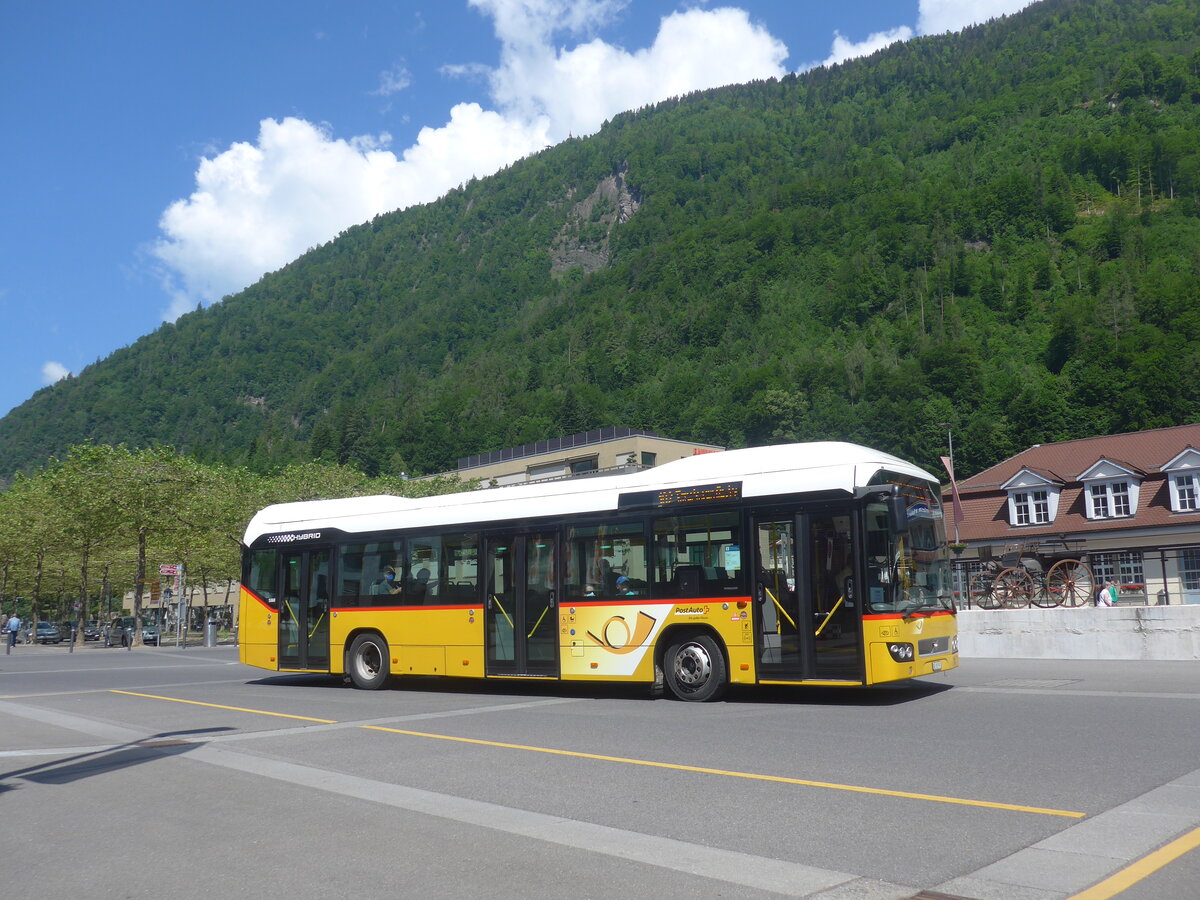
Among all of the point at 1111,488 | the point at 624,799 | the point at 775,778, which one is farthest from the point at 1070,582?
the point at 1111,488

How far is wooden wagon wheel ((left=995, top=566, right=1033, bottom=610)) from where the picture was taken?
914 inches

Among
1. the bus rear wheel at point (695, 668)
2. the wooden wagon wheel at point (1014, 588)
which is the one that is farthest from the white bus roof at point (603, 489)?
the wooden wagon wheel at point (1014, 588)

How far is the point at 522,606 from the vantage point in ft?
49.4

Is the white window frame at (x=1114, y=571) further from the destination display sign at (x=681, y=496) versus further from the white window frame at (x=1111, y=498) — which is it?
the destination display sign at (x=681, y=496)

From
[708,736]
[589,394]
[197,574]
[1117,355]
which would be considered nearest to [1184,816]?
[708,736]

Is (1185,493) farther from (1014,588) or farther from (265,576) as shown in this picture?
(265,576)

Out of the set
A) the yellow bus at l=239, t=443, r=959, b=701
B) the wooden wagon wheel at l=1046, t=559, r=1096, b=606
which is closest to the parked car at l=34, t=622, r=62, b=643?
the yellow bus at l=239, t=443, r=959, b=701

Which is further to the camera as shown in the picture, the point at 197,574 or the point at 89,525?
the point at 197,574

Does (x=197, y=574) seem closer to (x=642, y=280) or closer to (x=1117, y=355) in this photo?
(x=1117, y=355)

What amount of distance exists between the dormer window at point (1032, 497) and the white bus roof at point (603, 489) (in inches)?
1408

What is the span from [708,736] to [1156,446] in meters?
42.9

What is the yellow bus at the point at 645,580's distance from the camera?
12.3m

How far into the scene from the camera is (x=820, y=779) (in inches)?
304

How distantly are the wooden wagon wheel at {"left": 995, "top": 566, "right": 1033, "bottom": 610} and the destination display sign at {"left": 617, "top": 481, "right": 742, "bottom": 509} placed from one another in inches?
504
